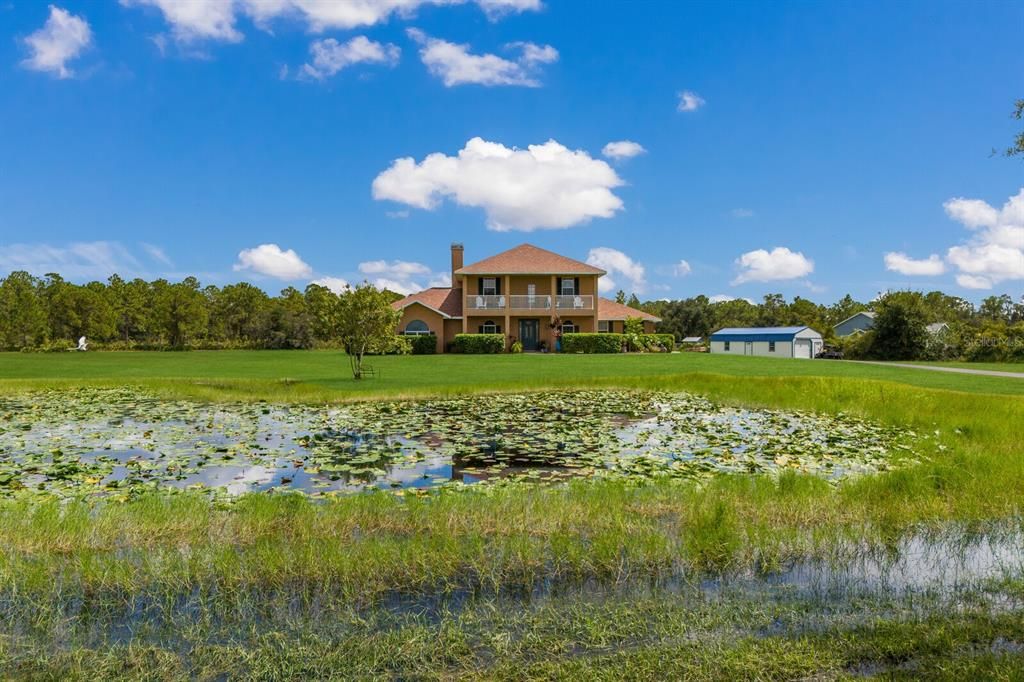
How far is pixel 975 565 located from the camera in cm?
507

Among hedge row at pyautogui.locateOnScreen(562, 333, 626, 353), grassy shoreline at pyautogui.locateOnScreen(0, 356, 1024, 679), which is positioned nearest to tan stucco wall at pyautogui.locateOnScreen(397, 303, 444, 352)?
hedge row at pyautogui.locateOnScreen(562, 333, 626, 353)

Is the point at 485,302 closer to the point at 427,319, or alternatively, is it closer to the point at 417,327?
the point at 427,319

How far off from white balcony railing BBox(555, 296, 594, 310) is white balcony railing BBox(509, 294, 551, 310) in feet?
2.55

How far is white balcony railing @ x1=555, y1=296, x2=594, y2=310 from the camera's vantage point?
43.0m

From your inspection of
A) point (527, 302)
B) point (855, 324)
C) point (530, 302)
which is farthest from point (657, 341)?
point (855, 324)

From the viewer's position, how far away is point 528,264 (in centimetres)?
4334

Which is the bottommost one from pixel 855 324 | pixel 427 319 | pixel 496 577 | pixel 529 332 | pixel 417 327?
pixel 496 577

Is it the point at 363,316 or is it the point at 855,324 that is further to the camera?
the point at 855,324

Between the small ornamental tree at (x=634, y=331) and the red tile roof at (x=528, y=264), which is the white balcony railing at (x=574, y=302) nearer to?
the red tile roof at (x=528, y=264)

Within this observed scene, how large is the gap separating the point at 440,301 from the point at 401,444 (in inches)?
1415

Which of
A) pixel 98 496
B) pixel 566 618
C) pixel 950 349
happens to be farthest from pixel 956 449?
pixel 950 349

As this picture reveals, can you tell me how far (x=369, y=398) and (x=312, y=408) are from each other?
6.30 feet

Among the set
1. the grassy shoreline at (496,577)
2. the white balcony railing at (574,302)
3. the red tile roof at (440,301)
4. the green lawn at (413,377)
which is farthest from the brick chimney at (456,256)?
the grassy shoreline at (496,577)

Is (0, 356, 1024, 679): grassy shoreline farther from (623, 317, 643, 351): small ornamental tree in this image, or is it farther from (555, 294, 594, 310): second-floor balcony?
(555, 294, 594, 310): second-floor balcony
